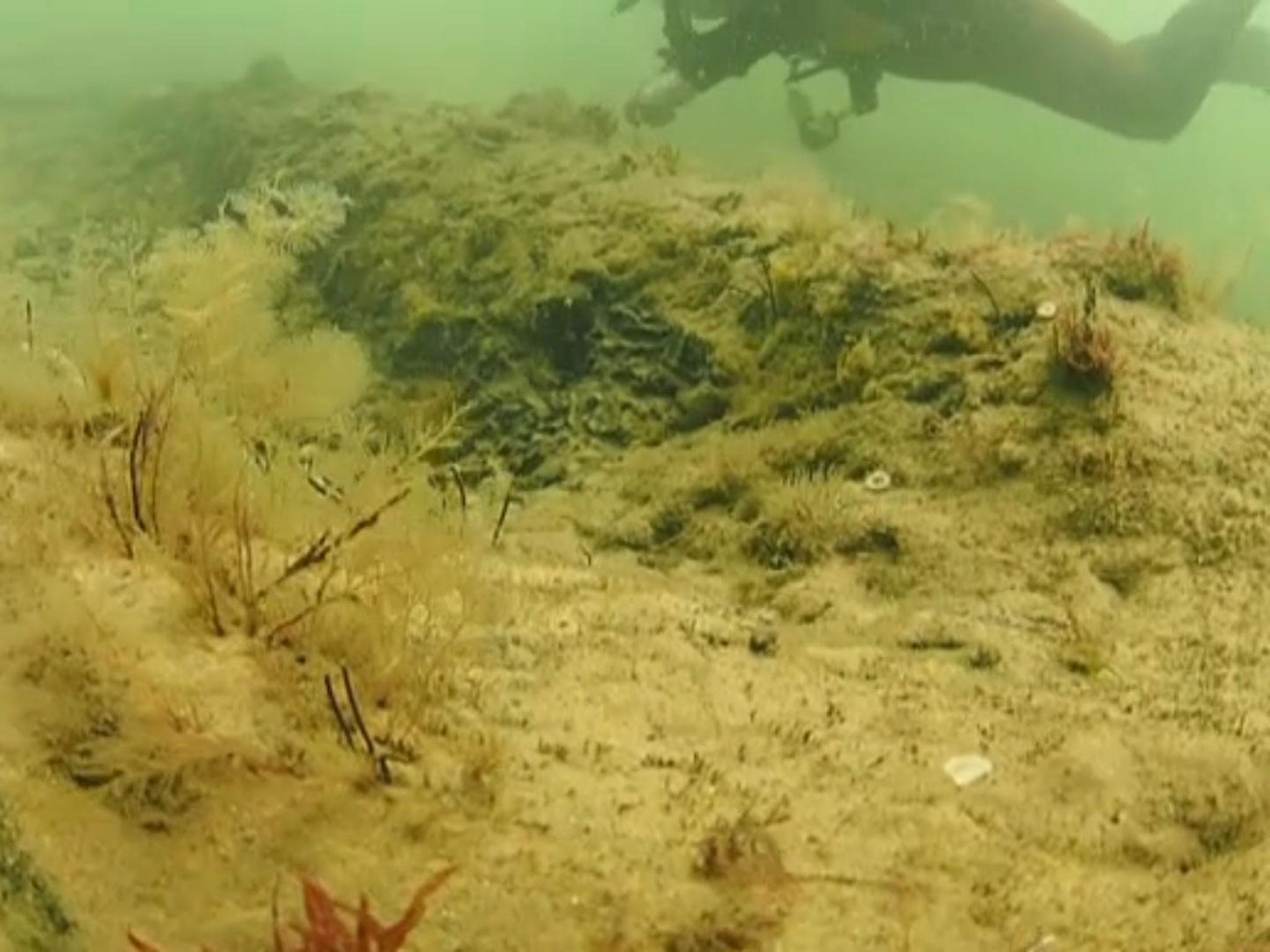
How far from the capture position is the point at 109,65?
27.6 m

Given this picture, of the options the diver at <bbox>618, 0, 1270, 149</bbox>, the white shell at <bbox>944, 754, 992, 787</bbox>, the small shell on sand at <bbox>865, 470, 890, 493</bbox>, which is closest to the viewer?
the white shell at <bbox>944, 754, 992, 787</bbox>

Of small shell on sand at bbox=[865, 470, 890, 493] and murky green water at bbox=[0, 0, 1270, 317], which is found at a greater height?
small shell on sand at bbox=[865, 470, 890, 493]

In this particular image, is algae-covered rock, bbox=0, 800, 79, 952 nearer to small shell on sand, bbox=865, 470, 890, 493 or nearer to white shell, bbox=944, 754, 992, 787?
white shell, bbox=944, 754, 992, 787

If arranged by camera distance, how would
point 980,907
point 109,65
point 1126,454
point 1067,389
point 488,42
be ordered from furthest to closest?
point 488,42 → point 109,65 → point 1067,389 → point 1126,454 → point 980,907

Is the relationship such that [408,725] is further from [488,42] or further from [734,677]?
[488,42]

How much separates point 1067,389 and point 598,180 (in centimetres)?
441

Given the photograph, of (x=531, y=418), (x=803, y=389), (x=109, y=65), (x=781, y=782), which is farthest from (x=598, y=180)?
(x=109, y=65)

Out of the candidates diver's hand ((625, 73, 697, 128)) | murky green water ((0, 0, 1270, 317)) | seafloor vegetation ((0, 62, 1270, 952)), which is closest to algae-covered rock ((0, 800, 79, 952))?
seafloor vegetation ((0, 62, 1270, 952))

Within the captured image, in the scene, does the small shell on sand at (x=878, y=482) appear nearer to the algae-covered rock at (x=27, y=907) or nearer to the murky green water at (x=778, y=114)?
the algae-covered rock at (x=27, y=907)

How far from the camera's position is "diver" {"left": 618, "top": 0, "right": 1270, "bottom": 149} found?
13461mm

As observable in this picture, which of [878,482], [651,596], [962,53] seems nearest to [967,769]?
[651,596]

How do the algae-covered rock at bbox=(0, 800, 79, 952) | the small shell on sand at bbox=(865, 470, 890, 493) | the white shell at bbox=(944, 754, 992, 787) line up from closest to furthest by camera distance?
1. the algae-covered rock at bbox=(0, 800, 79, 952)
2. the white shell at bbox=(944, 754, 992, 787)
3. the small shell on sand at bbox=(865, 470, 890, 493)

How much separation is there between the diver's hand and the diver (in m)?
0.01

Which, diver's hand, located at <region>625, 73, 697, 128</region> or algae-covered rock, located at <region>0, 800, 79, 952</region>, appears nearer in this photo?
algae-covered rock, located at <region>0, 800, 79, 952</region>
